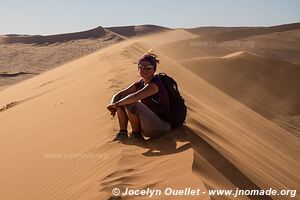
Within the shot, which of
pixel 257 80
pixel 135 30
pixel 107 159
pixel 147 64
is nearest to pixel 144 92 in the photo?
pixel 147 64

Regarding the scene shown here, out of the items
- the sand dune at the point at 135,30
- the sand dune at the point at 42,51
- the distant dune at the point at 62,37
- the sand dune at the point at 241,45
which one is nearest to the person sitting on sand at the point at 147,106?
the sand dune at the point at 42,51

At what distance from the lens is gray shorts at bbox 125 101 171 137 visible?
5.45m

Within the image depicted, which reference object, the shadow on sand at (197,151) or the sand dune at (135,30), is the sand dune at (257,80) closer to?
the shadow on sand at (197,151)

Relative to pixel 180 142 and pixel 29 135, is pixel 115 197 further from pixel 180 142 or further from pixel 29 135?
pixel 29 135

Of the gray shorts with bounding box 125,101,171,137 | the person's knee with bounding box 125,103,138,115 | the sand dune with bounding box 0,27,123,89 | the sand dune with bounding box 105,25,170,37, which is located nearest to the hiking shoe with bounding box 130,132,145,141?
the gray shorts with bounding box 125,101,171,137

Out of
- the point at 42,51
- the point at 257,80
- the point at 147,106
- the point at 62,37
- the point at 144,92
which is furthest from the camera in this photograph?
the point at 62,37

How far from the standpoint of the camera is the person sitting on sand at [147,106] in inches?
214

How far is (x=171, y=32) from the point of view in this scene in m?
56.8

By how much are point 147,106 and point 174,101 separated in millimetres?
334

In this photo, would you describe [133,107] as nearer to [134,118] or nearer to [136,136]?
[134,118]

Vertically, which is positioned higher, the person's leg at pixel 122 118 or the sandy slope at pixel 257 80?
the person's leg at pixel 122 118

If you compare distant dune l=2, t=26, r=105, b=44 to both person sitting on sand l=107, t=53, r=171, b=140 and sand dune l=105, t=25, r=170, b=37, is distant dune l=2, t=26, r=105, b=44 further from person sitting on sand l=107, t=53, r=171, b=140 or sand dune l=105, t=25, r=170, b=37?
person sitting on sand l=107, t=53, r=171, b=140

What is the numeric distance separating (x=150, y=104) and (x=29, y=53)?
30.8 metres

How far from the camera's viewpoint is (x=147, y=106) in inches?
223
